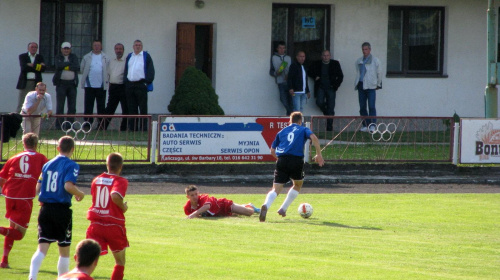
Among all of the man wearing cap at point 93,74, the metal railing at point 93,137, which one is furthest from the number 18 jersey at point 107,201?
the man wearing cap at point 93,74

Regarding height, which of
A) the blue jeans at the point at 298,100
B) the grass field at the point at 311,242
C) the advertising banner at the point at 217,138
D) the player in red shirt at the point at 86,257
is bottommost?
the grass field at the point at 311,242

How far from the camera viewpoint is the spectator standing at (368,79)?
24.6 m

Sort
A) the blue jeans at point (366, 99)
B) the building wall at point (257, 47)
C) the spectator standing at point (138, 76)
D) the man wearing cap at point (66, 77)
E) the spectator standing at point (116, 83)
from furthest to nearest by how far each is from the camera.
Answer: the blue jeans at point (366, 99), the building wall at point (257, 47), the spectator standing at point (116, 83), the man wearing cap at point (66, 77), the spectator standing at point (138, 76)

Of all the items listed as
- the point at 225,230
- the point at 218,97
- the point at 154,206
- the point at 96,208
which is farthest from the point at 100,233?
the point at 218,97

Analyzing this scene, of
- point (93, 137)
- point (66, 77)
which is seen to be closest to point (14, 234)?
point (93, 137)

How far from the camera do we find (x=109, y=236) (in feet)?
29.0

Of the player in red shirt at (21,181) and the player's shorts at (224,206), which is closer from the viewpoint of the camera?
the player in red shirt at (21,181)

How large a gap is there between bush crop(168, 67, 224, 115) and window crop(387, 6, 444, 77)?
6.09m

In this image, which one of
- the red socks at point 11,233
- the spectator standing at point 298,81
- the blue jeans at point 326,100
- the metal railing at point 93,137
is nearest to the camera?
the red socks at point 11,233

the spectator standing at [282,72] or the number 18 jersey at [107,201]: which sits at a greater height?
the spectator standing at [282,72]

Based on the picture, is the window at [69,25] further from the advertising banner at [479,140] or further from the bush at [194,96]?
the advertising banner at [479,140]

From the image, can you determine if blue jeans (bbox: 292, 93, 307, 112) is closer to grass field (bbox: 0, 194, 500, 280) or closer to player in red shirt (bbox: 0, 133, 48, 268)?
grass field (bbox: 0, 194, 500, 280)

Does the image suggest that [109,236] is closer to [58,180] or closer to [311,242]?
[58,180]

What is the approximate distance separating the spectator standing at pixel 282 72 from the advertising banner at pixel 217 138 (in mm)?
5812
